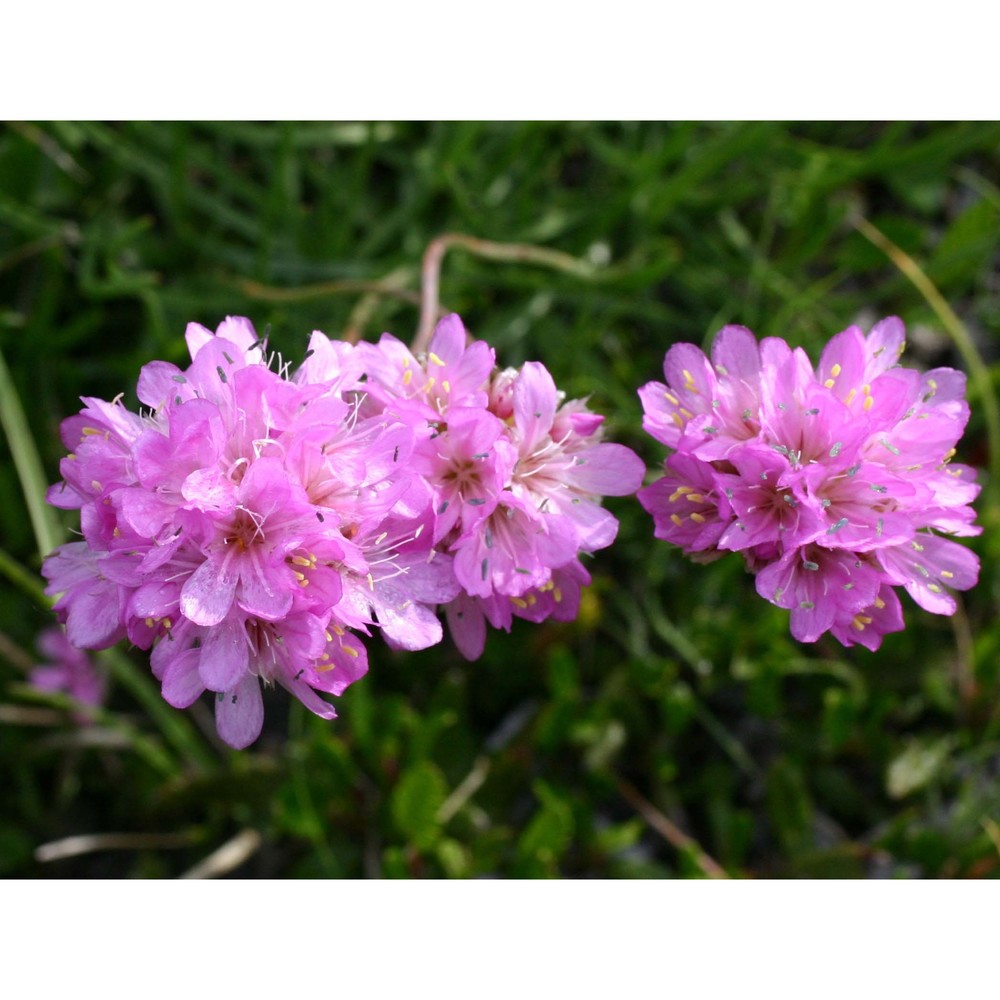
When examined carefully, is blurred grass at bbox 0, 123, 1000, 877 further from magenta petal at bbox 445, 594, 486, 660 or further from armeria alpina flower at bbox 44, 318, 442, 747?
armeria alpina flower at bbox 44, 318, 442, 747

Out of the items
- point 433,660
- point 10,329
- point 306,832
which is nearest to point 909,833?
point 433,660

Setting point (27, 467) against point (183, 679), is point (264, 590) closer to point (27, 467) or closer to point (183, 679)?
point (183, 679)

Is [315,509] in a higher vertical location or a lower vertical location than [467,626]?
higher

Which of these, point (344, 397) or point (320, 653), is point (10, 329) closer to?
point (344, 397)

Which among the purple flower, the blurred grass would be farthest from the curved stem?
the purple flower

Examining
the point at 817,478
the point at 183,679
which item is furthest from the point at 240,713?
the point at 817,478

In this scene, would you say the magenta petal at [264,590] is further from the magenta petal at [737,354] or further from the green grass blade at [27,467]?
the green grass blade at [27,467]
